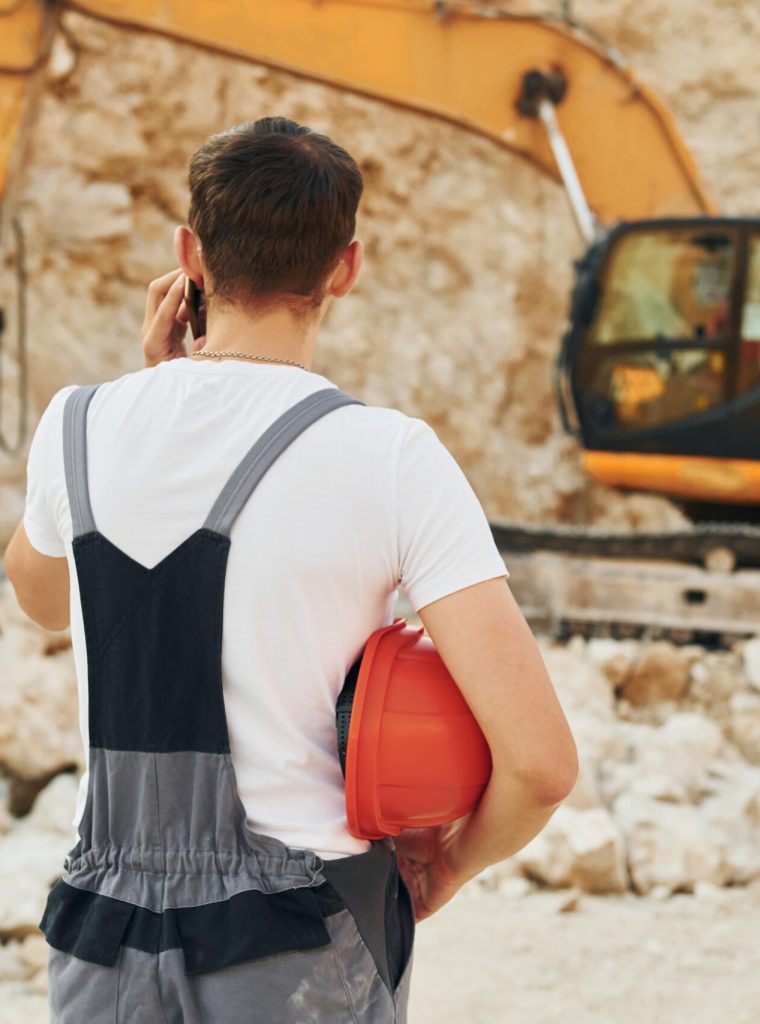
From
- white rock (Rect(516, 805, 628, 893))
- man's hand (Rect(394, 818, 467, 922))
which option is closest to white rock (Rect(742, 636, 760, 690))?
white rock (Rect(516, 805, 628, 893))

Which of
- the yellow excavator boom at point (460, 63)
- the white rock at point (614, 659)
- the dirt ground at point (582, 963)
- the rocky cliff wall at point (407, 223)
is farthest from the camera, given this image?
the rocky cliff wall at point (407, 223)

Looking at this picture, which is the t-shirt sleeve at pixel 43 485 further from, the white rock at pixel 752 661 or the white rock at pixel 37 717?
the white rock at pixel 752 661

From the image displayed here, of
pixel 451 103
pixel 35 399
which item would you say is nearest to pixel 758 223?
pixel 451 103

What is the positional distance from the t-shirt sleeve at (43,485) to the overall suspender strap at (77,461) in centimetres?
2

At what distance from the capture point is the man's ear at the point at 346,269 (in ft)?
4.23

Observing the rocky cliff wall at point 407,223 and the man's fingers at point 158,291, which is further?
the rocky cliff wall at point 407,223

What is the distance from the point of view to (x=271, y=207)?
1207 mm

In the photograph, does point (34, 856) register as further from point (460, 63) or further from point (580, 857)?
point (460, 63)

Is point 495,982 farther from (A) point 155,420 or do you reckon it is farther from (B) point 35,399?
(B) point 35,399

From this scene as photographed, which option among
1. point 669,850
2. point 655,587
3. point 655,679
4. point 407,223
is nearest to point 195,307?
point 669,850

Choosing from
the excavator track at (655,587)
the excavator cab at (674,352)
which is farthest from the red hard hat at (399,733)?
the excavator cab at (674,352)

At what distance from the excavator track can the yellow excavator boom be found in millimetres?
2600

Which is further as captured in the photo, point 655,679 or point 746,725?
point 655,679

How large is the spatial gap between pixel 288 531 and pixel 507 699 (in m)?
0.27
